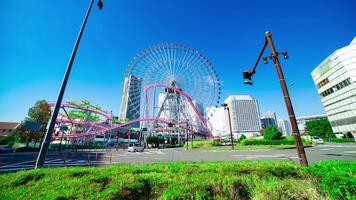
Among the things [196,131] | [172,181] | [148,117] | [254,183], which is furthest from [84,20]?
[196,131]

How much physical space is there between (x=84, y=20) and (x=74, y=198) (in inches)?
326

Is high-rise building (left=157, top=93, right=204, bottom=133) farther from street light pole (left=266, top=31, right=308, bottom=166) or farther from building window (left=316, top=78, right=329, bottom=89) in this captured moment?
building window (left=316, top=78, right=329, bottom=89)

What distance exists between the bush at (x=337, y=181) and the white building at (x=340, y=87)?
2674 inches

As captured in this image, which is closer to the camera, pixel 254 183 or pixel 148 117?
pixel 254 183

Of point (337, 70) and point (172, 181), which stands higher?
point (337, 70)

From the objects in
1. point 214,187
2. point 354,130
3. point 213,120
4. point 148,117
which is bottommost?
point 214,187

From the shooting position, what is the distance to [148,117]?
51.1 m

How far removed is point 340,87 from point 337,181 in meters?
72.8

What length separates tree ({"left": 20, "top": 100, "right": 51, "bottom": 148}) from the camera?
112ft

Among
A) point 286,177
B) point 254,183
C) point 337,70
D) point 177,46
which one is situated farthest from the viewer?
point 337,70

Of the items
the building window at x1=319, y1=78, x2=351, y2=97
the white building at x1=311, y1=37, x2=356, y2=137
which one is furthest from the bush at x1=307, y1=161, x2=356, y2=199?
the building window at x1=319, y1=78, x2=351, y2=97

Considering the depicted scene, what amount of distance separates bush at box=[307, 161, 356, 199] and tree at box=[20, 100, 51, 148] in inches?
1799

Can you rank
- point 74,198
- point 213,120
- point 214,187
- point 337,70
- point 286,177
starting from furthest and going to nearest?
point 213,120 → point 337,70 → point 286,177 → point 214,187 → point 74,198

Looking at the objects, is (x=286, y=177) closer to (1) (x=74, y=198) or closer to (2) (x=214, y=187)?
(2) (x=214, y=187)
